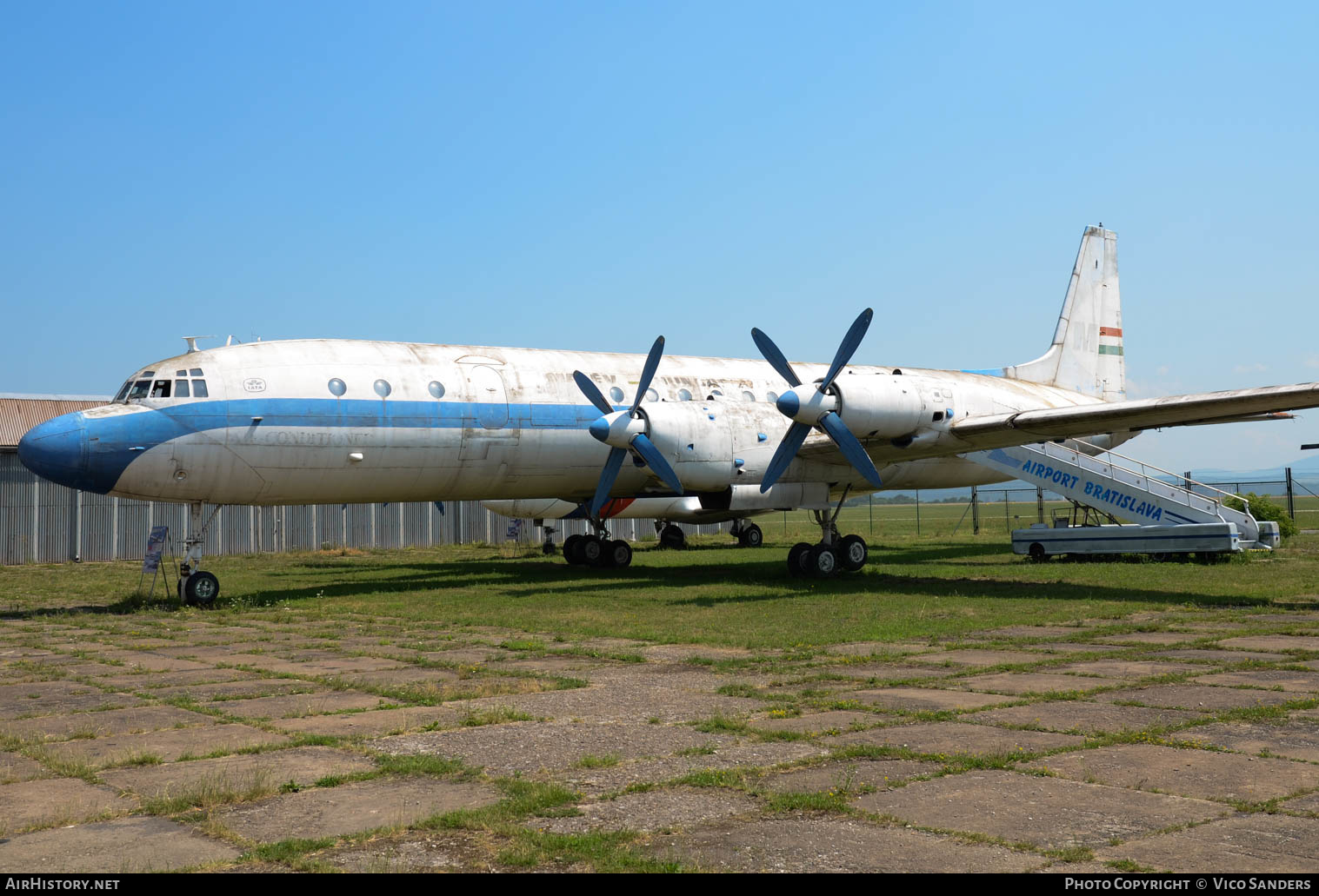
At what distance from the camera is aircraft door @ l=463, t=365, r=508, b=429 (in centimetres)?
2178

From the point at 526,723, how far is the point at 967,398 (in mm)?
16094

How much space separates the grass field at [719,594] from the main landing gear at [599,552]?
469 millimetres

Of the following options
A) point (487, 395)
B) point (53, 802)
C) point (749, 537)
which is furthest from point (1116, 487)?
point (53, 802)

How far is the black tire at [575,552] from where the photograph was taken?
1062 inches

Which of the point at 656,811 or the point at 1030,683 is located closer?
the point at 656,811

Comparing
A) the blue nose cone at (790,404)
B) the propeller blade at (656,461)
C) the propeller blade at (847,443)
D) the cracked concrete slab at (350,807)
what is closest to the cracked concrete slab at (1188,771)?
the cracked concrete slab at (350,807)

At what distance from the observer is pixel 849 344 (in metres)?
20.3

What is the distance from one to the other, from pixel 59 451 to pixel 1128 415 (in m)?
19.4

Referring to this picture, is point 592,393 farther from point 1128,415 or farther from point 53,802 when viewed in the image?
point 53,802

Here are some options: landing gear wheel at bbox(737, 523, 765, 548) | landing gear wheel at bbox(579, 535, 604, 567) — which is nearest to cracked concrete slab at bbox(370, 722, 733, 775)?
landing gear wheel at bbox(579, 535, 604, 567)

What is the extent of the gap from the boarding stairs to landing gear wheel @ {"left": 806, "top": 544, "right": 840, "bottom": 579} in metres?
5.37

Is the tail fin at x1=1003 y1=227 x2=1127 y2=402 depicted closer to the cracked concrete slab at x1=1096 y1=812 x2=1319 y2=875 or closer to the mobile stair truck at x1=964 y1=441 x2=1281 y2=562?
the mobile stair truck at x1=964 y1=441 x2=1281 y2=562

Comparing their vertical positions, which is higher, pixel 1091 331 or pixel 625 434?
pixel 1091 331
